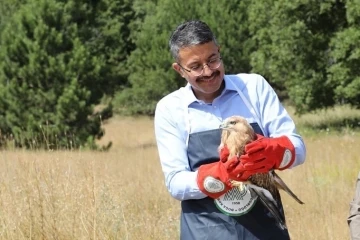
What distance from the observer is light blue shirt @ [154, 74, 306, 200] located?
2553 mm

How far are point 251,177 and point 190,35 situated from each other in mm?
537

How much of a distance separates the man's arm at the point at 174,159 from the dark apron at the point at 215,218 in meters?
0.04

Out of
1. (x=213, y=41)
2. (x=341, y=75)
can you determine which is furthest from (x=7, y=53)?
(x=213, y=41)

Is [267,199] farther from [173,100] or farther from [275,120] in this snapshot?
[173,100]

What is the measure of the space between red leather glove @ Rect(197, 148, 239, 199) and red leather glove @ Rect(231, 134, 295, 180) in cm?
3

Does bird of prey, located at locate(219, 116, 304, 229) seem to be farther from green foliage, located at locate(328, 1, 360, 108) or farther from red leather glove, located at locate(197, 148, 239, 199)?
green foliage, located at locate(328, 1, 360, 108)

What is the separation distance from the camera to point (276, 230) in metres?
2.55

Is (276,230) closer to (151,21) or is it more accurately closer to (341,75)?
(341,75)

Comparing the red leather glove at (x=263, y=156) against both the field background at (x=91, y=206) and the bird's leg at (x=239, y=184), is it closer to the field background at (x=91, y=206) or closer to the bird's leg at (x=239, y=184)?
the bird's leg at (x=239, y=184)

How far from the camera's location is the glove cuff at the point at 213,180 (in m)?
2.40

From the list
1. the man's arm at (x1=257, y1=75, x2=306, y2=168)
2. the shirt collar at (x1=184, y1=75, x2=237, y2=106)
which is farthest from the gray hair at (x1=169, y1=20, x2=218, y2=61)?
the man's arm at (x1=257, y1=75, x2=306, y2=168)

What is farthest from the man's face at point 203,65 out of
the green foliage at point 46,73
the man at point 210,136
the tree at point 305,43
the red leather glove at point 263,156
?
the tree at point 305,43

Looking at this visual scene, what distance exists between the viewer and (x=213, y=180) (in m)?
2.41

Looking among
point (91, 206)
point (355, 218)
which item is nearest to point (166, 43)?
point (91, 206)
